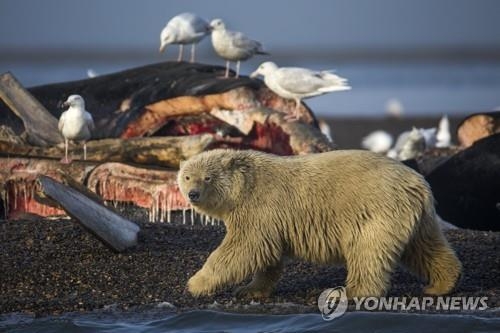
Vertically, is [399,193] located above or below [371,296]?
above

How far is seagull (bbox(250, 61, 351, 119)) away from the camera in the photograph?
58.4ft

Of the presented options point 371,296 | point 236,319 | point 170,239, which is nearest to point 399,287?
point 371,296

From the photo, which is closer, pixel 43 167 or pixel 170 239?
pixel 170 239

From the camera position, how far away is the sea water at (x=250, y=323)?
10055 mm

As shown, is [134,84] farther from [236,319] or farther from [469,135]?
[236,319]

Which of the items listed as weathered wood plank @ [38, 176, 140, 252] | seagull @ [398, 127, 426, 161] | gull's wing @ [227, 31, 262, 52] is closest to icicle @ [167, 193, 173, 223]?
weathered wood plank @ [38, 176, 140, 252]

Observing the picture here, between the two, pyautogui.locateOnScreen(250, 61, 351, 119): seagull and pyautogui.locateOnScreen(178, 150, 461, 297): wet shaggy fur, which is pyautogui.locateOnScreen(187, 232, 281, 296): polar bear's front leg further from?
pyautogui.locateOnScreen(250, 61, 351, 119): seagull

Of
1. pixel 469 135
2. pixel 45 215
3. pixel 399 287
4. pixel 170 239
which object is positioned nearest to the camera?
pixel 399 287

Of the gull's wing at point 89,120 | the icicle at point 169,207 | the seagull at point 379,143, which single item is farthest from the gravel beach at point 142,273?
the seagull at point 379,143

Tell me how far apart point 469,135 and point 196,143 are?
437 cm

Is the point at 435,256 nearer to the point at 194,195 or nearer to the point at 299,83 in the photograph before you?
the point at 194,195

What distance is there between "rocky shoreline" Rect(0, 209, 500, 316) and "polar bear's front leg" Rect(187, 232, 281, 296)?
0.19m

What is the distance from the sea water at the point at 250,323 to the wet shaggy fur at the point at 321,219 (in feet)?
0.72

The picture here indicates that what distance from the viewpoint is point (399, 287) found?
35.6 ft
